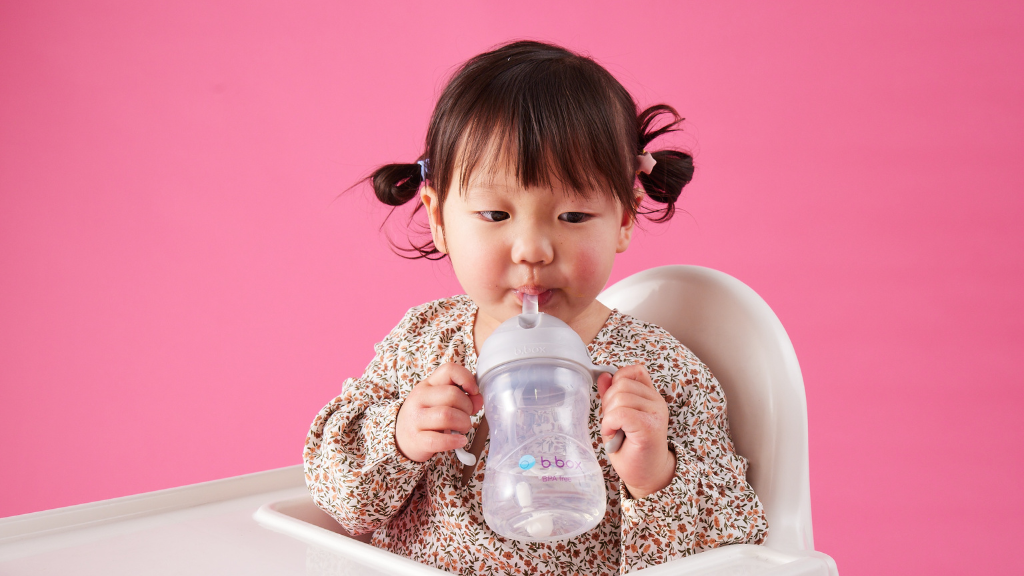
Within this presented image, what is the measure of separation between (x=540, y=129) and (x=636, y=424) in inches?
12.2

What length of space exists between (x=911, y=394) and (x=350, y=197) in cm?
150

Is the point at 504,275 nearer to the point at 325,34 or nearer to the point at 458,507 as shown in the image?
the point at 458,507

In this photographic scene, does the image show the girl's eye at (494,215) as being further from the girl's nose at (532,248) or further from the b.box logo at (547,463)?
the b.box logo at (547,463)

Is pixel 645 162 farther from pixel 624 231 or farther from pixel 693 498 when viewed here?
pixel 693 498

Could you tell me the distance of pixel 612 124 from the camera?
935mm

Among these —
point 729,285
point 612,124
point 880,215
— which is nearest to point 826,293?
point 880,215

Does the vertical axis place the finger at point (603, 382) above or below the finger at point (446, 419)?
above

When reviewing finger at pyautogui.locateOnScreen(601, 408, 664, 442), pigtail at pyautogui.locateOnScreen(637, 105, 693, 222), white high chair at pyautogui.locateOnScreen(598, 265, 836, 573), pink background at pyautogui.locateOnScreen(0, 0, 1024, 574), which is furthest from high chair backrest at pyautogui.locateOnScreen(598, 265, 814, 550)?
pink background at pyautogui.locateOnScreen(0, 0, 1024, 574)

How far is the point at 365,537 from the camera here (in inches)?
42.0

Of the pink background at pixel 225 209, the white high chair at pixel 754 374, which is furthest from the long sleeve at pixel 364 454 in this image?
the pink background at pixel 225 209

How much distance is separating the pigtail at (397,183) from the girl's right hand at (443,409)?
1.35ft

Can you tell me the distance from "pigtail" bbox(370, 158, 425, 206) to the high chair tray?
1.34ft

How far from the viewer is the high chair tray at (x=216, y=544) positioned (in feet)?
2.54

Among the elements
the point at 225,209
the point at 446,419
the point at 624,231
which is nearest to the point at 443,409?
the point at 446,419
